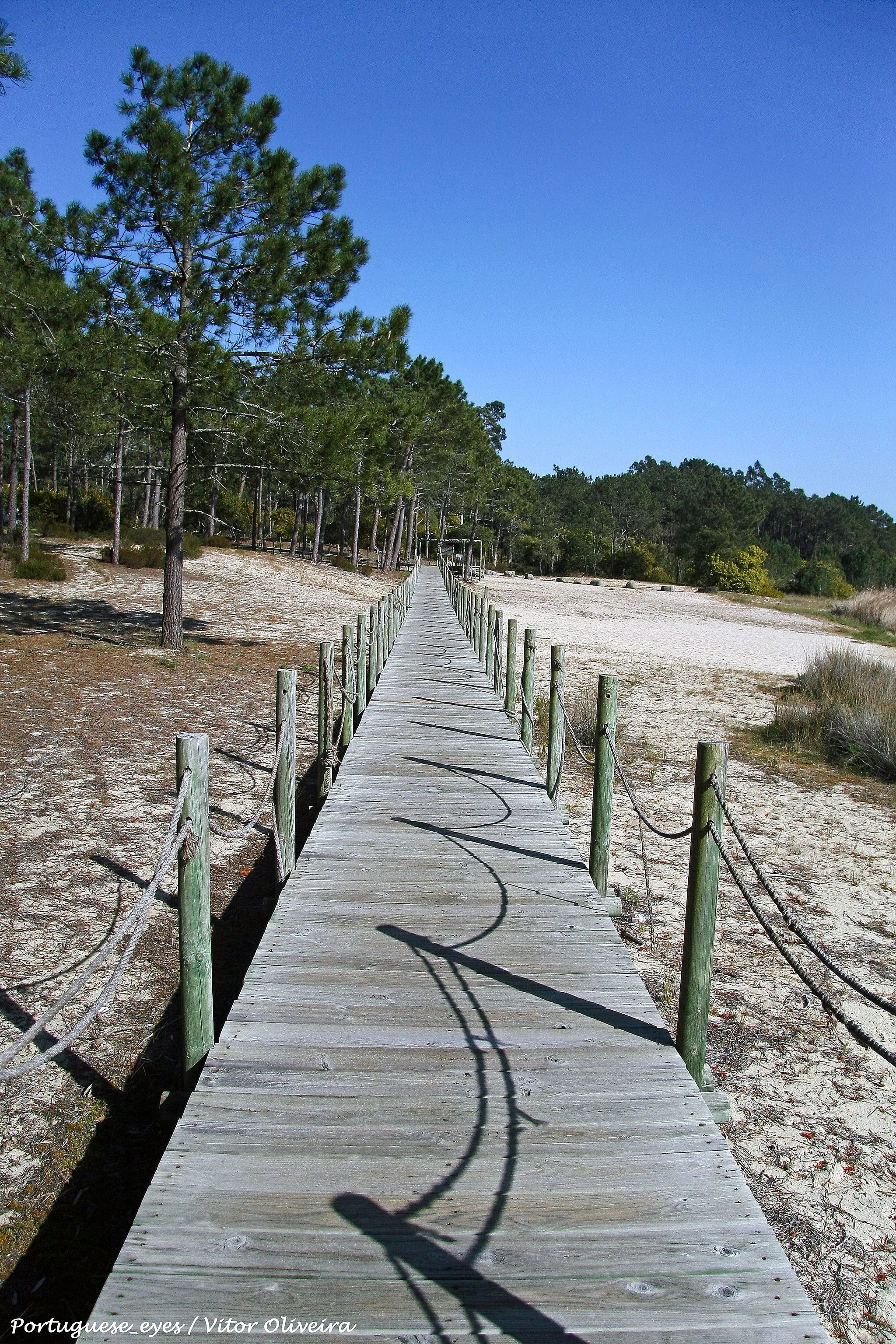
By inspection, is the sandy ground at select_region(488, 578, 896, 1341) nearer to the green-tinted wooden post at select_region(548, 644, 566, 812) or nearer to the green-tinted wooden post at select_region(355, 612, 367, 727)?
the green-tinted wooden post at select_region(548, 644, 566, 812)

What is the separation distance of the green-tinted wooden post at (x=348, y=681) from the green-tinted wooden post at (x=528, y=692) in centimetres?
162

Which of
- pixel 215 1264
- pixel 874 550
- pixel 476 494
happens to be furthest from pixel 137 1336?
pixel 874 550

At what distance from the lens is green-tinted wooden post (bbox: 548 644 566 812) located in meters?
7.04

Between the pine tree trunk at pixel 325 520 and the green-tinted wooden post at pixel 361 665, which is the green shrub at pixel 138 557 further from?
the green-tinted wooden post at pixel 361 665

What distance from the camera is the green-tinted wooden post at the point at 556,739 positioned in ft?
23.1

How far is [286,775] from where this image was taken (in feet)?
17.3

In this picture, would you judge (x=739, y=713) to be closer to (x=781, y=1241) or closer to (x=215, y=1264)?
(x=781, y=1241)

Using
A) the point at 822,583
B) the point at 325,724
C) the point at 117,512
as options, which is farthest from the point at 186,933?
the point at 822,583

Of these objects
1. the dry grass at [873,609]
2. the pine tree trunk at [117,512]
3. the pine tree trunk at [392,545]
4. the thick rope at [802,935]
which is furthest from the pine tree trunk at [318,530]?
the thick rope at [802,935]

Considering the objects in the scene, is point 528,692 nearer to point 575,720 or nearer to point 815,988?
point 575,720

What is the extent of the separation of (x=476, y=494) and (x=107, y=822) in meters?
47.9

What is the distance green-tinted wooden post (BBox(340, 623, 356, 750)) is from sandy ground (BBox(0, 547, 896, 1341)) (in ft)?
3.20

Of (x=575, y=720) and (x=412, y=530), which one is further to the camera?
(x=412, y=530)

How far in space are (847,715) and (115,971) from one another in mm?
10432
